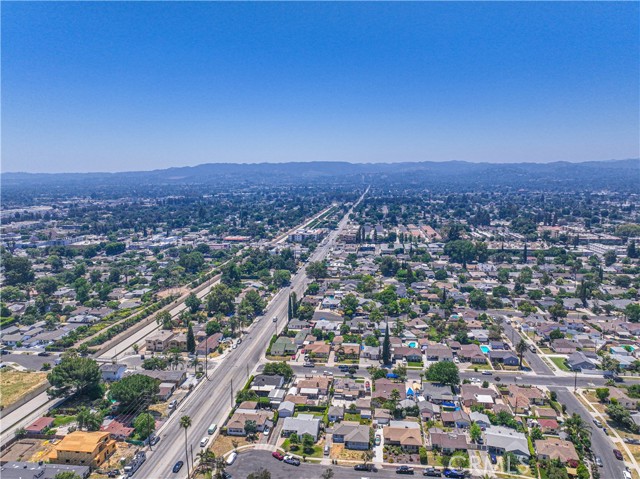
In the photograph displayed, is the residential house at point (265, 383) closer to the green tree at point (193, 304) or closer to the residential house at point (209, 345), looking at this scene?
the residential house at point (209, 345)

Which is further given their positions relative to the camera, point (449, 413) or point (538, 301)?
point (538, 301)

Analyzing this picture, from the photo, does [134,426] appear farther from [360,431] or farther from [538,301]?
[538,301]

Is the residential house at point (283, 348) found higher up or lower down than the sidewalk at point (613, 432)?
higher up

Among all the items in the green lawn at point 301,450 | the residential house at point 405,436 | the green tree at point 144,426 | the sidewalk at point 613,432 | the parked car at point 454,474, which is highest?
the green tree at point 144,426

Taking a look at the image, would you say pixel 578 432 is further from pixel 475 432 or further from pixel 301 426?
pixel 301 426

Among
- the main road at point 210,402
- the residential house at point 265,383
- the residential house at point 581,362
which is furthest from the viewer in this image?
the residential house at point 581,362

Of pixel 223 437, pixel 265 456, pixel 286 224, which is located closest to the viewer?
pixel 265 456

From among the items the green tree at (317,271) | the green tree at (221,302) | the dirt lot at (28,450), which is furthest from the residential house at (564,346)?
the dirt lot at (28,450)

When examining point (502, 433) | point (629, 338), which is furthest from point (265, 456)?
point (629, 338)
